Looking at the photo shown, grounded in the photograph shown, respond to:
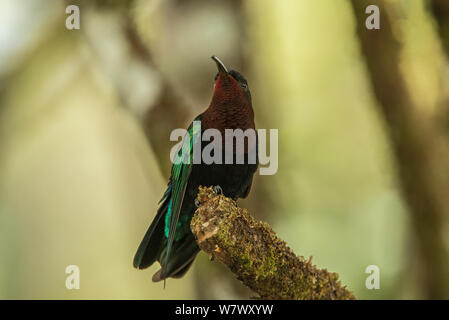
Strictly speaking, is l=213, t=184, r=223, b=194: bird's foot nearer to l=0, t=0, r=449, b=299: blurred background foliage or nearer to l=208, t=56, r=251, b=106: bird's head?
l=208, t=56, r=251, b=106: bird's head

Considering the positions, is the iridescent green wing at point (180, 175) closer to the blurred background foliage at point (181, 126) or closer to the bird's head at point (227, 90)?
the bird's head at point (227, 90)

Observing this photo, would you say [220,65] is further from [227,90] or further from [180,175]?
[180,175]

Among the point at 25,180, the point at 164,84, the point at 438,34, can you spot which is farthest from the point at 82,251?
the point at 438,34

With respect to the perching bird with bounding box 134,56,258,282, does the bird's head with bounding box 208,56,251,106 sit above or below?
above

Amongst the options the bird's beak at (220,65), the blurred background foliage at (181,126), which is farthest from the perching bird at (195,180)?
the blurred background foliage at (181,126)

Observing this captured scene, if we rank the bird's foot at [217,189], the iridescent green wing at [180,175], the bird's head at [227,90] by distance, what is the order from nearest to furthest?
the iridescent green wing at [180,175]
the bird's foot at [217,189]
the bird's head at [227,90]

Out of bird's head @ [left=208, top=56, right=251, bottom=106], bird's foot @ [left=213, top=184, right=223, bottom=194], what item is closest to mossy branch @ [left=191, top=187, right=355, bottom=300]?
bird's foot @ [left=213, top=184, right=223, bottom=194]

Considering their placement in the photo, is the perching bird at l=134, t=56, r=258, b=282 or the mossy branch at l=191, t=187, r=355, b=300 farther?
the perching bird at l=134, t=56, r=258, b=282
